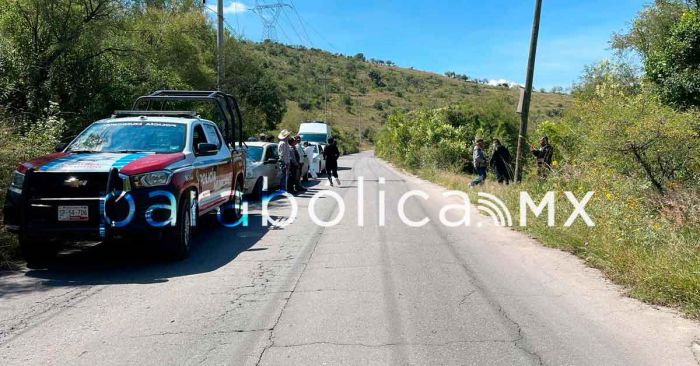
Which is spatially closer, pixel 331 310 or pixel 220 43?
pixel 331 310

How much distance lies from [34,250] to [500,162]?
574 inches

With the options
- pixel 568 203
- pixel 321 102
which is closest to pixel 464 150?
pixel 568 203

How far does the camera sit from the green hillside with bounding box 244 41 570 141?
281 ft

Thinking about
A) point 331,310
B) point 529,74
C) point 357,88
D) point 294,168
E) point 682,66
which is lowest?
point 331,310

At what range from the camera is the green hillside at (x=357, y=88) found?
281 ft

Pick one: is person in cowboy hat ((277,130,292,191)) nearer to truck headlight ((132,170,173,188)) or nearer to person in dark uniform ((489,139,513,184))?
person in dark uniform ((489,139,513,184))

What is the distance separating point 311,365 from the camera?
4250mm

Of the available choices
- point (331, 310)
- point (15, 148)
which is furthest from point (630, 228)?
point (15, 148)

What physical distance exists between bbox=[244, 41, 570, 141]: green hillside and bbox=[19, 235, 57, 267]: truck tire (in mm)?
72844

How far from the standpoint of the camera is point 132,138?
8.43 m

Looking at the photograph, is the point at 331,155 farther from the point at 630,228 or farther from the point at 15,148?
the point at 630,228

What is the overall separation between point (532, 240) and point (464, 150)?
67.6 ft

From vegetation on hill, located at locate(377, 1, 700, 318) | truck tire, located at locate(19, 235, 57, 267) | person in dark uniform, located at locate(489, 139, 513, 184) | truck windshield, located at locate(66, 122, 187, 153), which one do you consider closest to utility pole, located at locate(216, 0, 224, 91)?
vegetation on hill, located at locate(377, 1, 700, 318)

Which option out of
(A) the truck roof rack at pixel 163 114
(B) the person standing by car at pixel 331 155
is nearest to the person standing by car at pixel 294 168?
(B) the person standing by car at pixel 331 155
